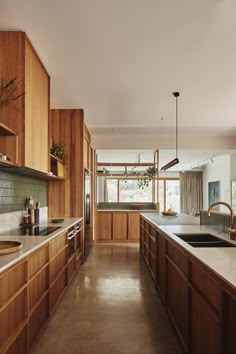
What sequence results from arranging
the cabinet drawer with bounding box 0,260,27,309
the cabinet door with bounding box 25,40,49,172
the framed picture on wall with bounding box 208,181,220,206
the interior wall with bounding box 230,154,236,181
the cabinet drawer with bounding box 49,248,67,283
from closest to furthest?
the cabinet drawer with bounding box 0,260,27,309
the cabinet door with bounding box 25,40,49,172
the cabinet drawer with bounding box 49,248,67,283
the interior wall with bounding box 230,154,236,181
the framed picture on wall with bounding box 208,181,220,206

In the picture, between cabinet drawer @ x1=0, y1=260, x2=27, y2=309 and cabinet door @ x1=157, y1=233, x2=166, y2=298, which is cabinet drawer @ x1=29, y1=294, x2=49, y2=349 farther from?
cabinet door @ x1=157, y1=233, x2=166, y2=298

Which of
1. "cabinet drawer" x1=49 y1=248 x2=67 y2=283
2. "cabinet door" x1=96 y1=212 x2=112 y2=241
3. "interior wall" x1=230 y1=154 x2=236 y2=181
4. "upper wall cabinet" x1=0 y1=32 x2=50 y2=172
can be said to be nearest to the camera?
"upper wall cabinet" x1=0 y1=32 x2=50 y2=172

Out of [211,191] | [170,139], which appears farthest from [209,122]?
[211,191]

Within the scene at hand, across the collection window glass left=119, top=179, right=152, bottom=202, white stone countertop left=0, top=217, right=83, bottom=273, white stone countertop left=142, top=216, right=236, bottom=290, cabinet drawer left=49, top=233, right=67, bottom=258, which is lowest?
cabinet drawer left=49, top=233, right=67, bottom=258

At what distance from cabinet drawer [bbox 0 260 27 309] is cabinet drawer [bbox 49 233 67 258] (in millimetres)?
735

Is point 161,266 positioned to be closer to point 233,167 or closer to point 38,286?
point 38,286

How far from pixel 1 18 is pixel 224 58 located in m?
2.22

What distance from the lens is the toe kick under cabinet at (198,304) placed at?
133cm

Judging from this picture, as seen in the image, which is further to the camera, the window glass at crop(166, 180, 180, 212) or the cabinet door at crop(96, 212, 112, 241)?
the window glass at crop(166, 180, 180, 212)

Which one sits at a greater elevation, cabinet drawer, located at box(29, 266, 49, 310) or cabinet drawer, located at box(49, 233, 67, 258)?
cabinet drawer, located at box(49, 233, 67, 258)

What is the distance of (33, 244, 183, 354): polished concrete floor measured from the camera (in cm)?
224

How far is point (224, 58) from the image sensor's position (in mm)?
2902

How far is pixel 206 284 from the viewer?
1.59m

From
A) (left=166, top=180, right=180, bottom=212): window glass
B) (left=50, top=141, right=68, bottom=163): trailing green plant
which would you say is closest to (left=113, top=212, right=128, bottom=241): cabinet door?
(left=50, top=141, right=68, bottom=163): trailing green plant
